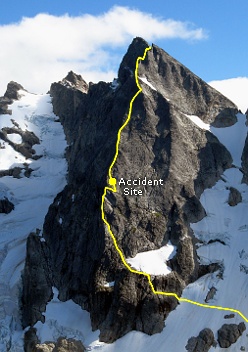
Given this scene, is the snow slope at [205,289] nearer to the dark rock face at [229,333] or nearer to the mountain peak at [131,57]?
the dark rock face at [229,333]

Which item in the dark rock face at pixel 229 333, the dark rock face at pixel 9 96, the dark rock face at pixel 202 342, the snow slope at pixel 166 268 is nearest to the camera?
the dark rock face at pixel 202 342

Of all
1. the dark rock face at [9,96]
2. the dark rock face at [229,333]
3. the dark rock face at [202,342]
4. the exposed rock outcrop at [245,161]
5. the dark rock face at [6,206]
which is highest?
the dark rock face at [9,96]

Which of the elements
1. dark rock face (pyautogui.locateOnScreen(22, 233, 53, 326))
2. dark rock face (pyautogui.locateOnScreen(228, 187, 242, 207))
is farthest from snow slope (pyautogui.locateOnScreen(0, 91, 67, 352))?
dark rock face (pyautogui.locateOnScreen(228, 187, 242, 207))

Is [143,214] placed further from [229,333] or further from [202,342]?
[229,333]

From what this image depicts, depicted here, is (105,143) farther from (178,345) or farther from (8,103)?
(8,103)

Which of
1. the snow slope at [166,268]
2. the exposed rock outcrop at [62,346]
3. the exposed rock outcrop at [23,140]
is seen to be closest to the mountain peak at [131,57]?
the snow slope at [166,268]

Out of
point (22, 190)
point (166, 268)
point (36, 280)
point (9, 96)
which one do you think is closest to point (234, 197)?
point (166, 268)

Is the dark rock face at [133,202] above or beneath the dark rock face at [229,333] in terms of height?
above
